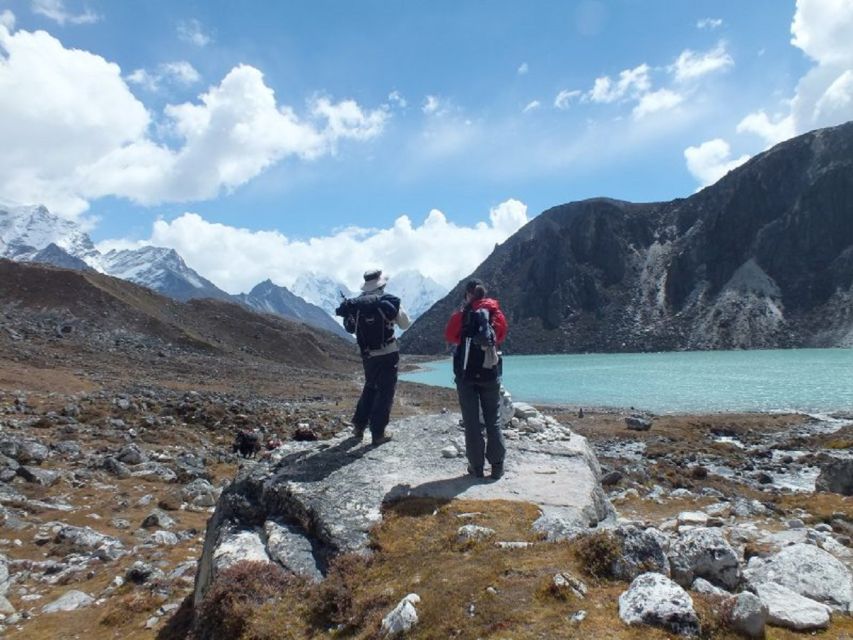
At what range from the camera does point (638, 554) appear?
571 cm

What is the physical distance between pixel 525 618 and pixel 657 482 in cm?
1753

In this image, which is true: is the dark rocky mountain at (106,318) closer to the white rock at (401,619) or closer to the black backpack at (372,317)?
the black backpack at (372,317)

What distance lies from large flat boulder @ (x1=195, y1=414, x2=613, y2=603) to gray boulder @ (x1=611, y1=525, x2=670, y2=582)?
5.52 ft

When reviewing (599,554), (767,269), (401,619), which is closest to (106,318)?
(401,619)

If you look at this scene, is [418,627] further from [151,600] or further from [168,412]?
[168,412]

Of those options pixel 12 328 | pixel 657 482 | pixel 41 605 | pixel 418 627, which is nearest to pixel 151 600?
pixel 41 605

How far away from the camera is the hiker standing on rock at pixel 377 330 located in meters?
10.4

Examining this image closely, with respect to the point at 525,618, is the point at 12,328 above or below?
above

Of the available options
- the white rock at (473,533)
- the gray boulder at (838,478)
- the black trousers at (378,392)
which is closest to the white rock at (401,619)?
the white rock at (473,533)

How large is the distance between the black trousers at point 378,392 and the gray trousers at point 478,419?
4.83 ft

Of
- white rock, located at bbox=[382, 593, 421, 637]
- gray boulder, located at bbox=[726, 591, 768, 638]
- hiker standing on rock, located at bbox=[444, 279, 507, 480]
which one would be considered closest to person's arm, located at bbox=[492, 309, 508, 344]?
hiker standing on rock, located at bbox=[444, 279, 507, 480]

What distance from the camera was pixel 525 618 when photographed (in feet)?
16.4

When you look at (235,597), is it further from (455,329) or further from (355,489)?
(455,329)

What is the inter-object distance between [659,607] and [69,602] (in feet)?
27.9
